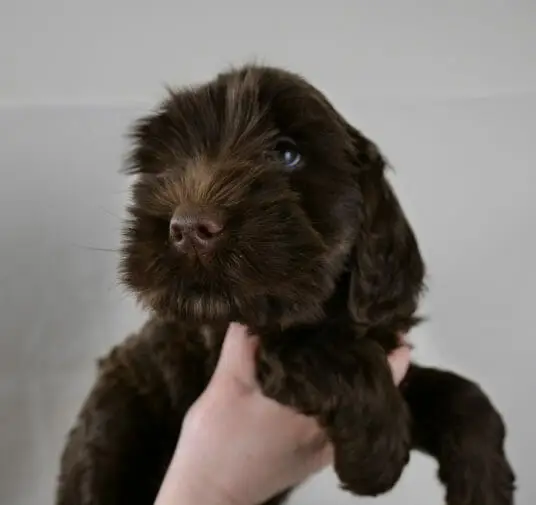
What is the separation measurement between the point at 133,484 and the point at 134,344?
229 mm

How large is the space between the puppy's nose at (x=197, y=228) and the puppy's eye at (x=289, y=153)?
20 centimetres

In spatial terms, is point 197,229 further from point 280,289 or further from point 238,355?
point 238,355

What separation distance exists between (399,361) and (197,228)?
48cm

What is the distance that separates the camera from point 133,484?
1365mm

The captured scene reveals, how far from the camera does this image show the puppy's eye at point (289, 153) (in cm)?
114

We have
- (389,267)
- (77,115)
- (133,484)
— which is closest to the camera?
(389,267)

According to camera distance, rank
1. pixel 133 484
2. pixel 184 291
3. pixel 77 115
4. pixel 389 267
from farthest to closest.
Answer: pixel 77 115 < pixel 133 484 < pixel 389 267 < pixel 184 291

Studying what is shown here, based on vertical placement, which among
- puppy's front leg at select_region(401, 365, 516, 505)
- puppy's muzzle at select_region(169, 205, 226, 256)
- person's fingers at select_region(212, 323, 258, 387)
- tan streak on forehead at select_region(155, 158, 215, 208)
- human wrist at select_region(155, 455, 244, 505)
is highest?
tan streak on forehead at select_region(155, 158, 215, 208)

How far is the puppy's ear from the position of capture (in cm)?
118

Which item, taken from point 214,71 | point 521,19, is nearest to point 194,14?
point 214,71

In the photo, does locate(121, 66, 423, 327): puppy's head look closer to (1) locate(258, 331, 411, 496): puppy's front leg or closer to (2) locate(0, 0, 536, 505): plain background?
(1) locate(258, 331, 411, 496): puppy's front leg

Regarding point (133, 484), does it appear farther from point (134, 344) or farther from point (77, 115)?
point (77, 115)

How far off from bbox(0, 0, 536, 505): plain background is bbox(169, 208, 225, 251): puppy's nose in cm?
102

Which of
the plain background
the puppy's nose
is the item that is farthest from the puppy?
the plain background
